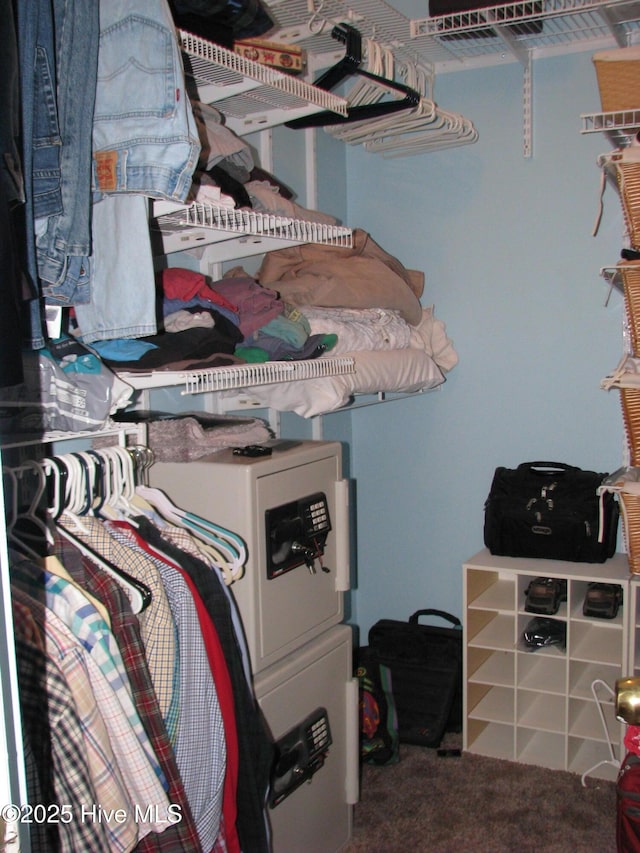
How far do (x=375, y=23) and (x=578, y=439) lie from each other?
1.57m

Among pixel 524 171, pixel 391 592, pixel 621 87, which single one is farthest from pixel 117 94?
pixel 391 592

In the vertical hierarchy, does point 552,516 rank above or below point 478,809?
above

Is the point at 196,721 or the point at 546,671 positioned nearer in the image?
the point at 196,721

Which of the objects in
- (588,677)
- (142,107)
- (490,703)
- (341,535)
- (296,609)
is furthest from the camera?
(490,703)

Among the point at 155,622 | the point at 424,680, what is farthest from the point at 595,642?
the point at 155,622

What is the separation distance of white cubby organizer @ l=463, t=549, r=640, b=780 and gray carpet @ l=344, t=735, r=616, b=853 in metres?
0.10

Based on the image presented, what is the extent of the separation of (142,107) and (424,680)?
2137mm

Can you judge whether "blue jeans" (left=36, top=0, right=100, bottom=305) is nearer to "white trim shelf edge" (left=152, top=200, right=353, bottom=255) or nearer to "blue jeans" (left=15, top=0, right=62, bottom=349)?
"blue jeans" (left=15, top=0, right=62, bottom=349)

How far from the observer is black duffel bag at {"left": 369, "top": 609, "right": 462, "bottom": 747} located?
8.76 ft

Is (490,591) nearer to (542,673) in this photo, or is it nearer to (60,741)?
(542,673)

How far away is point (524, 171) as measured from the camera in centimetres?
279

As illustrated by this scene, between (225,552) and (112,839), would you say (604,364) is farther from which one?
(112,839)

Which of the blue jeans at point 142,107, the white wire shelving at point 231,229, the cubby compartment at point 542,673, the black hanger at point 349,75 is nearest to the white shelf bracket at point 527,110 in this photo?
the black hanger at point 349,75

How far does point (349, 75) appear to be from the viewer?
2.12 m
